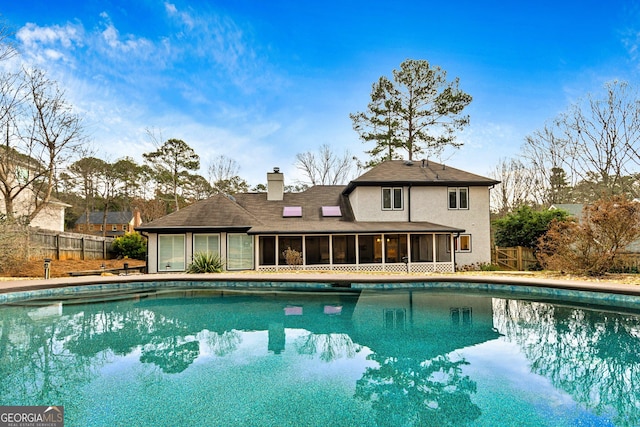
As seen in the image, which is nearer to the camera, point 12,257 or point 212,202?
point 12,257

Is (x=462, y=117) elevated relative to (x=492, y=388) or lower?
elevated

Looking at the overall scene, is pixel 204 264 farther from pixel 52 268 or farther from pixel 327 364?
pixel 327 364

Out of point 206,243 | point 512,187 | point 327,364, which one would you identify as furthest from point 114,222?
point 327,364

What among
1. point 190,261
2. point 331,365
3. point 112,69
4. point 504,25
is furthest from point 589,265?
point 112,69

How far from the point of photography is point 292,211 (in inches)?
787

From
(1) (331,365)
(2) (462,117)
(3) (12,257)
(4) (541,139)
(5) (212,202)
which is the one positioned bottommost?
(1) (331,365)

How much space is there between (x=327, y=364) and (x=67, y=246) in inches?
783

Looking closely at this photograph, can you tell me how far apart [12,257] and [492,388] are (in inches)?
708

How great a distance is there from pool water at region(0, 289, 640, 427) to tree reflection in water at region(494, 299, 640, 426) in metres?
0.04

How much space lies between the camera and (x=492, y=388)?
15.1 ft

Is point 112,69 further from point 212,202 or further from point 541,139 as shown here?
point 541,139

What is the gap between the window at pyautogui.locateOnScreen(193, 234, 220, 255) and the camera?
1728cm

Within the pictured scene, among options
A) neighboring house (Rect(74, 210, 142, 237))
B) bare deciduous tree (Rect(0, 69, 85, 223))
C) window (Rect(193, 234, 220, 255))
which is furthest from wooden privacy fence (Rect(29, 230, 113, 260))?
neighboring house (Rect(74, 210, 142, 237))

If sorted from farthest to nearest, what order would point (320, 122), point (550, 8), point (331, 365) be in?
point (320, 122) < point (550, 8) < point (331, 365)
